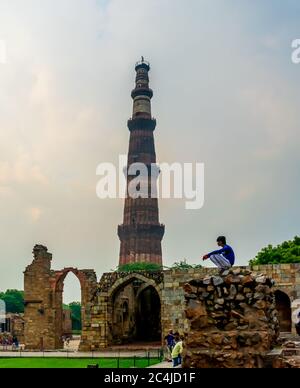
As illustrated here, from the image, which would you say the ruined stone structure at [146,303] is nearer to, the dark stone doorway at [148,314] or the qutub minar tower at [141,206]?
the dark stone doorway at [148,314]

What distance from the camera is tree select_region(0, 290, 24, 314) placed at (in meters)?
62.0

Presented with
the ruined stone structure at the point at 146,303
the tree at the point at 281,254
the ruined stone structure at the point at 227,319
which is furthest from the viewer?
the tree at the point at 281,254

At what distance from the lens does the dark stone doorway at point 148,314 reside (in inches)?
1347

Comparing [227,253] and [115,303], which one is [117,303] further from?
[227,253]

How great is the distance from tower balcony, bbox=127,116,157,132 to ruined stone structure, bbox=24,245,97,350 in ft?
79.6

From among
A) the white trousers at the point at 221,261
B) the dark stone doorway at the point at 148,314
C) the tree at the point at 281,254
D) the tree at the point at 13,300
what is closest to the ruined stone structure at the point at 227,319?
the white trousers at the point at 221,261

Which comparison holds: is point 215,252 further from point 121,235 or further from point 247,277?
point 121,235

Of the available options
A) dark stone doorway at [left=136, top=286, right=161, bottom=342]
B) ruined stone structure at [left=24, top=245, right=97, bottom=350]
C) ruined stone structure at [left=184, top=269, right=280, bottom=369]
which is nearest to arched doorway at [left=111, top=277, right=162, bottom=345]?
dark stone doorway at [left=136, top=286, right=161, bottom=342]

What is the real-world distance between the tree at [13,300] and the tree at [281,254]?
115ft

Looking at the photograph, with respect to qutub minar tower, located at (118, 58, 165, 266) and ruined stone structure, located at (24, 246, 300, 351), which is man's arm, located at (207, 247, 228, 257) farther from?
qutub minar tower, located at (118, 58, 165, 266)

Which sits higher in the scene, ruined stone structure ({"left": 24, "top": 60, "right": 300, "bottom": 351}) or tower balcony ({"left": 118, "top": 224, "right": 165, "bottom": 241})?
tower balcony ({"left": 118, "top": 224, "right": 165, "bottom": 241})

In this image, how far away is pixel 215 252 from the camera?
8883mm

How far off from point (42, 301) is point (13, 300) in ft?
114
